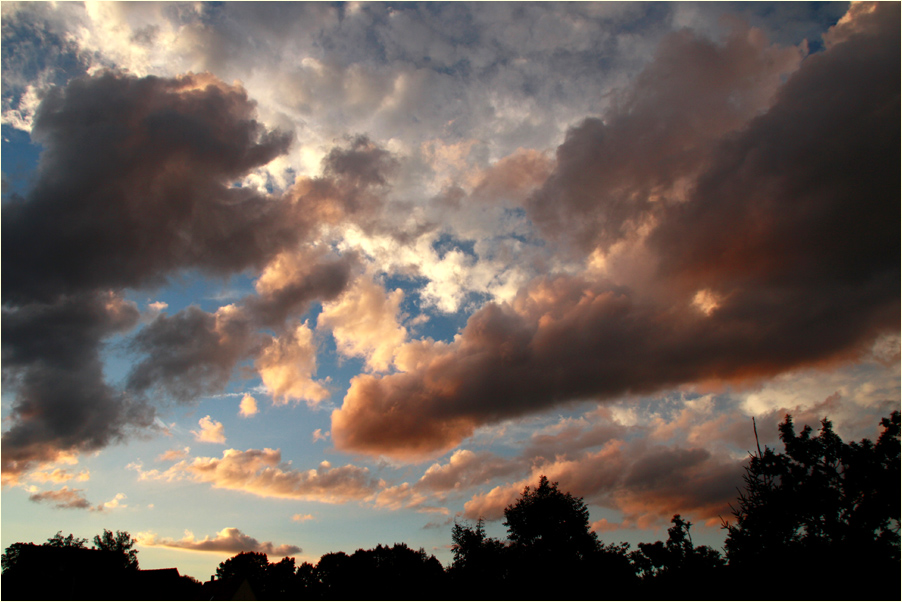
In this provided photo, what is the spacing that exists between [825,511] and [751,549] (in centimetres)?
763

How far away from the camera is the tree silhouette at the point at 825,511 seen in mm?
38125

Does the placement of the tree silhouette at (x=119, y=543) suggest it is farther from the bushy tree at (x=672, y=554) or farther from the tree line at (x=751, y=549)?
the bushy tree at (x=672, y=554)

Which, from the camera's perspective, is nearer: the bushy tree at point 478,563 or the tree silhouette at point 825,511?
the tree silhouette at point 825,511

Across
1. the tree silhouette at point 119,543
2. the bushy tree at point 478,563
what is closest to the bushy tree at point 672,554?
the bushy tree at point 478,563

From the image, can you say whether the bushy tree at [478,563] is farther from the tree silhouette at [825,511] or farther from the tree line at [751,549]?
the tree silhouette at [825,511]

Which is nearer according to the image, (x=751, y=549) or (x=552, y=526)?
(x=751, y=549)

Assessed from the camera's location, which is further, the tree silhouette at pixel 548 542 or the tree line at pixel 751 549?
the tree silhouette at pixel 548 542

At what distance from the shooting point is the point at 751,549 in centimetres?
4556

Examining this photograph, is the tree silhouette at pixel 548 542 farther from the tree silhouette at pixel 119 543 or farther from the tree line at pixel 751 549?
the tree silhouette at pixel 119 543

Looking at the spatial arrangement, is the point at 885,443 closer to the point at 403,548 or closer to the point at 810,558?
the point at 810,558

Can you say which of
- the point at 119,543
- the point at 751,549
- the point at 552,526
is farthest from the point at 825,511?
the point at 119,543

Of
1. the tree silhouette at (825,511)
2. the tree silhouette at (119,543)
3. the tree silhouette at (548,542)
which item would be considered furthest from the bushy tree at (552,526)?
the tree silhouette at (119,543)

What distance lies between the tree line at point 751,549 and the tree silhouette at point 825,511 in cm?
8

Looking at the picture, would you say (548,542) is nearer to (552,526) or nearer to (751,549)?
(552,526)
